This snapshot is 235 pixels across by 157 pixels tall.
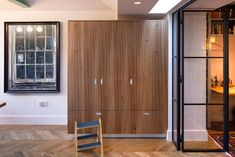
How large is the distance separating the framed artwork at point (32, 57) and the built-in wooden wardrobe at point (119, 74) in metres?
1.29

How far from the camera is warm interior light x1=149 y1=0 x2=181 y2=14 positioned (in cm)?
475

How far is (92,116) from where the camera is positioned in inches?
213

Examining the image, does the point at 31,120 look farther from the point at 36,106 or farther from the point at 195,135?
the point at 195,135

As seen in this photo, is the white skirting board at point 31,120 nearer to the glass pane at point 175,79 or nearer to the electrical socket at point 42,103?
the electrical socket at point 42,103

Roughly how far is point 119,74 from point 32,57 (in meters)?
2.32

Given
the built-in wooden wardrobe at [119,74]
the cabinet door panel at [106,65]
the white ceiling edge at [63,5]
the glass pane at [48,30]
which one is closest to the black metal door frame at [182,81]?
the built-in wooden wardrobe at [119,74]

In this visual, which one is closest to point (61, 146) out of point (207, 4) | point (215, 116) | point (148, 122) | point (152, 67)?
point (148, 122)

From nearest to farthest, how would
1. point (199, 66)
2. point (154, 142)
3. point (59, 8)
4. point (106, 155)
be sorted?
1. point (106, 155)
2. point (199, 66)
3. point (154, 142)
4. point (59, 8)

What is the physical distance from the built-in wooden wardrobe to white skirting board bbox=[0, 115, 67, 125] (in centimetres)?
127

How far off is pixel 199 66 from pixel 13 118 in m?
4.38

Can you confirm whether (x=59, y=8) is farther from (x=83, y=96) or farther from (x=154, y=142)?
(x=154, y=142)

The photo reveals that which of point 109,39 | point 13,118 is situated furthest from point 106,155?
point 13,118

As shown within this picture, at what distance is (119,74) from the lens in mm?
5391

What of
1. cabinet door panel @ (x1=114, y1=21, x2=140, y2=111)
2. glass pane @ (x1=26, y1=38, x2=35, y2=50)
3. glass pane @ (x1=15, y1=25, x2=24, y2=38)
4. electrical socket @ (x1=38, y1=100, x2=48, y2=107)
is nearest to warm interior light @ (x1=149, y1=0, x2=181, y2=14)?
cabinet door panel @ (x1=114, y1=21, x2=140, y2=111)
